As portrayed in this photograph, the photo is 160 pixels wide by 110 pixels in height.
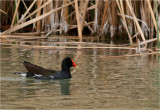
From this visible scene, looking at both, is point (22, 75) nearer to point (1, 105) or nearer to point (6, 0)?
point (1, 105)

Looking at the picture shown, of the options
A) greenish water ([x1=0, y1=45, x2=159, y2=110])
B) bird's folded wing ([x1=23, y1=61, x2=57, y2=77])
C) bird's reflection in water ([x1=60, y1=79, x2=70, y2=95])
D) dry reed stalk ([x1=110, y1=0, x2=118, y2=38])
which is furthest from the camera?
dry reed stalk ([x1=110, y1=0, x2=118, y2=38])

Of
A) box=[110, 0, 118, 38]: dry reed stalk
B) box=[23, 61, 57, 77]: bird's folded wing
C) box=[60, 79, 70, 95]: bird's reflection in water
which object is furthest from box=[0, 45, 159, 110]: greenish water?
box=[110, 0, 118, 38]: dry reed stalk

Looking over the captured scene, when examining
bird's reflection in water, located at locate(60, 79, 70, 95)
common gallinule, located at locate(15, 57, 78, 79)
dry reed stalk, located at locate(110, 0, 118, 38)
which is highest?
dry reed stalk, located at locate(110, 0, 118, 38)

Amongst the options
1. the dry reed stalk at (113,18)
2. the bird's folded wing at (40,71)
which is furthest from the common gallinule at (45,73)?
the dry reed stalk at (113,18)

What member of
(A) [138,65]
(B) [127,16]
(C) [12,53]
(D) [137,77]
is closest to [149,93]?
(D) [137,77]

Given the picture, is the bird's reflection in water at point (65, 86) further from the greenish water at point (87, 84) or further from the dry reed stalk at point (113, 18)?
the dry reed stalk at point (113, 18)

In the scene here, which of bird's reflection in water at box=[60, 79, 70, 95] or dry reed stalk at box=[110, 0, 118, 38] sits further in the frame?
dry reed stalk at box=[110, 0, 118, 38]

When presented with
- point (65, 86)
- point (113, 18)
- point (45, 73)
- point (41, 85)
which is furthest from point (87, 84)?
point (113, 18)

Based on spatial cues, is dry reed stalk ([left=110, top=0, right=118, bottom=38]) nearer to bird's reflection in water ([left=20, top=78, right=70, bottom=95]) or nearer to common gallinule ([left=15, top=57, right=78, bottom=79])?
common gallinule ([left=15, top=57, right=78, bottom=79])

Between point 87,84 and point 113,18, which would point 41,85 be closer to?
point 87,84

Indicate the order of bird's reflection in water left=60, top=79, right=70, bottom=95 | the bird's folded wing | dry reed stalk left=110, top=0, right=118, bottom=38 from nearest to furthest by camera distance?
1. bird's reflection in water left=60, top=79, right=70, bottom=95
2. the bird's folded wing
3. dry reed stalk left=110, top=0, right=118, bottom=38

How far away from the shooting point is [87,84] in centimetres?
572

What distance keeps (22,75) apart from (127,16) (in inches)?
201

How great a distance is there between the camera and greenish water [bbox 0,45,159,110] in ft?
14.8
